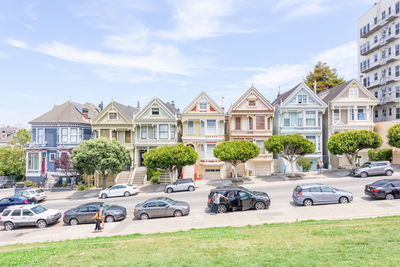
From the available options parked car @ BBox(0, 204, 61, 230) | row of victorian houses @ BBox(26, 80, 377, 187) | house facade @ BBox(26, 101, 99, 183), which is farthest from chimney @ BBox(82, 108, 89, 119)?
parked car @ BBox(0, 204, 61, 230)

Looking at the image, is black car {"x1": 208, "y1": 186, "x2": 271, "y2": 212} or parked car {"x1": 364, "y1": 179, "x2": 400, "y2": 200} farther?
parked car {"x1": 364, "y1": 179, "x2": 400, "y2": 200}

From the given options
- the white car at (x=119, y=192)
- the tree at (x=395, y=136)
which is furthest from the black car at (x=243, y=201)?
the tree at (x=395, y=136)

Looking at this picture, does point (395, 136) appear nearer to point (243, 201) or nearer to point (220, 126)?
point (220, 126)

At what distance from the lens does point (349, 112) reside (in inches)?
1487

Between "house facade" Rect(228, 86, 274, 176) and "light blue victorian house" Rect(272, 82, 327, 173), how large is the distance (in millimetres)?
1842

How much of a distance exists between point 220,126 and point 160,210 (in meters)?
20.7

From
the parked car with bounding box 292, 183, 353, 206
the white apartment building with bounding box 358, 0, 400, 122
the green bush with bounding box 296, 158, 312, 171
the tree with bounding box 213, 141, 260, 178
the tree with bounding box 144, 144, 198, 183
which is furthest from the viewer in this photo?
the white apartment building with bounding box 358, 0, 400, 122

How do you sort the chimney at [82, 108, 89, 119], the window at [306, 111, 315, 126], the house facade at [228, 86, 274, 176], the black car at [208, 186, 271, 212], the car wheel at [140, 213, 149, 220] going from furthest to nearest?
the chimney at [82, 108, 89, 119] → the window at [306, 111, 315, 126] → the house facade at [228, 86, 274, 176] → the car wheel at [140, 213, 149, 220] → the black car at [208, 186, 271, 212]

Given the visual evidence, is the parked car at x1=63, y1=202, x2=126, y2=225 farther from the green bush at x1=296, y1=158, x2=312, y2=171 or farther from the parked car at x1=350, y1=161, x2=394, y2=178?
the parked car at x1=350, y1=161, x2=394, y2=178

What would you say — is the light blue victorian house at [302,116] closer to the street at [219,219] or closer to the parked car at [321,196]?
the street at [219,219]

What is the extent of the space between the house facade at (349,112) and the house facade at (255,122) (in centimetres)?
885

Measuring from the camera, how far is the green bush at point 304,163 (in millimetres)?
35812

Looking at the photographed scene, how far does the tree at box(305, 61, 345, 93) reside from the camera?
2153 inches

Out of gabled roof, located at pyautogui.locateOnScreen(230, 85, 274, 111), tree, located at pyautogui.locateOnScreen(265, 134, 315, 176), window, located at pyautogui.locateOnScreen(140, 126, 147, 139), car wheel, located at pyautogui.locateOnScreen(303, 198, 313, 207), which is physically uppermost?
gabled roof, located at pyautogui.locateOnScreen(230, 85, 274, 111)
